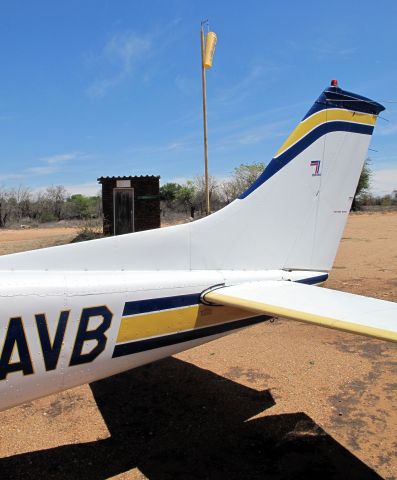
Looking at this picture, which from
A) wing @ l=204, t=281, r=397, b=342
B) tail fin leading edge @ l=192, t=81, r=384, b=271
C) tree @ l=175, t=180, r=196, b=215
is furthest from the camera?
tree @ l=175, t=180, r=196, b=215

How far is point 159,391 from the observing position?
5621 mm

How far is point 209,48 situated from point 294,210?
9674mm

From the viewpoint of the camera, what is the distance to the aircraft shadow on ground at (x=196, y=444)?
397cm

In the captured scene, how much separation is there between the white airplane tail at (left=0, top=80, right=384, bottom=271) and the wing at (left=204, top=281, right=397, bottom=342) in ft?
1.63

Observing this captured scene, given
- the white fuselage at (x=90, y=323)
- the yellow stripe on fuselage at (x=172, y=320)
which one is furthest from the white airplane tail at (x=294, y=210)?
the yellow stripe on fuselage at (x=172, y=320)

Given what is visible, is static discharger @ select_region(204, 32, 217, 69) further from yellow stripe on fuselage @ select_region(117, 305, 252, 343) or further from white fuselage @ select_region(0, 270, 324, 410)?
yellow stripe on fuselage @ select_region(117, 305, 252, 343)

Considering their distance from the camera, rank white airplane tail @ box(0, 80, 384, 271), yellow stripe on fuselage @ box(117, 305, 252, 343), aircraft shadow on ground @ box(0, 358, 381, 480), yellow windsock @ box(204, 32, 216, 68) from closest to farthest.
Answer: yellow stripe on fuselage @ box(117, 305, 252, 343) < aircraft shadow on ground @ box(0, 358, 381, 480) < white airplane tail @ box(0, 80, 384, 271) < yellow windsock @ box(204, 32, 216, 68)

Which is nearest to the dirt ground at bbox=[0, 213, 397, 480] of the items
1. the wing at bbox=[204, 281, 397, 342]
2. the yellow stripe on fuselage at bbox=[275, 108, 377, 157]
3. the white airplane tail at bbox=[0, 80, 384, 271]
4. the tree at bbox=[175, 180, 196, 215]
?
the wing at bbox=[204, 281, 397, 342]

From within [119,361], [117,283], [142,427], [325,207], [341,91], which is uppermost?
[341,91]

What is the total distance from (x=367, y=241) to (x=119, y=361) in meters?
23.1

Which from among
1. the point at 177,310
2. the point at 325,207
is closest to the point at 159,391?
the point at 177,310

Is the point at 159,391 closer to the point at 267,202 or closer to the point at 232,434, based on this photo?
the point at 232,434

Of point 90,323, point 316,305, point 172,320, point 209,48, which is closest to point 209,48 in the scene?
point 209,48

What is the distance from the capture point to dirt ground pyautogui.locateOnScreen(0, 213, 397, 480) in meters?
4.04
